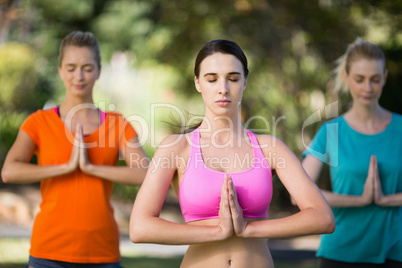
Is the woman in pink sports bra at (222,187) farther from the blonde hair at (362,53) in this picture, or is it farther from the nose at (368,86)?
the blonde hair at (362,53)

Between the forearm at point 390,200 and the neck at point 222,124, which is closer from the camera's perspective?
the neck at point 222,124

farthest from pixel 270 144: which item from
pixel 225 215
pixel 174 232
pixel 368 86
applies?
pixel 368 86

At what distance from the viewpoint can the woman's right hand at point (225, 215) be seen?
7.99 ft

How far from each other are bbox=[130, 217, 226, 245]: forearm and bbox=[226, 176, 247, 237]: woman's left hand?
0.22 ft

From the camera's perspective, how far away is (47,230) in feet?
11.8

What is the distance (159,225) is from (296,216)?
57 cm

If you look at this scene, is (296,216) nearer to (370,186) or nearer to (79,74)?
(370,186)

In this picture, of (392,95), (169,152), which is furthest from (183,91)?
(169,152)

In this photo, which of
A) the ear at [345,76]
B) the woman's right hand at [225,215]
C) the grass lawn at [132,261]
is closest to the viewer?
the woman's right hand at [225,215]

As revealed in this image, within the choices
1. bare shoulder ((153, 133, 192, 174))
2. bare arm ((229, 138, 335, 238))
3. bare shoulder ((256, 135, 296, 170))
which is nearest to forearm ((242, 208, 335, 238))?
bare arm ((229, 138, 335, 238))

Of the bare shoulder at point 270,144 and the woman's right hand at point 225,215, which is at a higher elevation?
the bare shoulder at point 270,144

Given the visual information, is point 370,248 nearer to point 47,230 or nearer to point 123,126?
point 123,126

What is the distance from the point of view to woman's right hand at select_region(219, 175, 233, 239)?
2.44 m

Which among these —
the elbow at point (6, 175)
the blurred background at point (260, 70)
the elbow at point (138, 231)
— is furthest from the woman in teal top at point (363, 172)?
the blurred background at point (260, 70)
